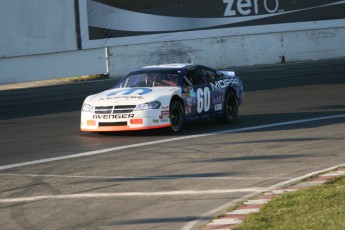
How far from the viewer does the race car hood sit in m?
16.3

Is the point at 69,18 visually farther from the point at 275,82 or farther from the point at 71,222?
the point at 71,222

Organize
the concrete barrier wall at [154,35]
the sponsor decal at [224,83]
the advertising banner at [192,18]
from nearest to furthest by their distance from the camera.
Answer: the sponsor decal at [224,83] → the concrete barrier wall at [154,35] → the advertising banner at [192,18]

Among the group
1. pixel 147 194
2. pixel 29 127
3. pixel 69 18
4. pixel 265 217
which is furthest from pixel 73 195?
pixel 69 18

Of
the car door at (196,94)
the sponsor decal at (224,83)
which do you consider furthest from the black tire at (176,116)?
the sponsor decal at (224,83)

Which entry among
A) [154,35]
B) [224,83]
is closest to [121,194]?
[224,83]

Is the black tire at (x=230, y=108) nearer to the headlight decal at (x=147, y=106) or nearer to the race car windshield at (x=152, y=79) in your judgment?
the race car windshield at (x=152, y=79)

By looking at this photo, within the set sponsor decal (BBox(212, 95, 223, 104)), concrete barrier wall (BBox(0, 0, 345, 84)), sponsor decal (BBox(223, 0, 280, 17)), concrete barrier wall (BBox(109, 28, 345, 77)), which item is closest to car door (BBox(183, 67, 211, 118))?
sponsor decal (BBox(212, 95, 223, 104))

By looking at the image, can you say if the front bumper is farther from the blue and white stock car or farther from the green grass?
the green grass

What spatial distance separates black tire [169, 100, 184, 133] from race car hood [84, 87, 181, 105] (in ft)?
0.67

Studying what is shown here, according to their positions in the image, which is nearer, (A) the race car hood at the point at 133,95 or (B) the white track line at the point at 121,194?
(B) the white track line at the point at 121,194

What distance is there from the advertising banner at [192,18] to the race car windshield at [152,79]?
1345cm

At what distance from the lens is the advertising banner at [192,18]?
1231 inches

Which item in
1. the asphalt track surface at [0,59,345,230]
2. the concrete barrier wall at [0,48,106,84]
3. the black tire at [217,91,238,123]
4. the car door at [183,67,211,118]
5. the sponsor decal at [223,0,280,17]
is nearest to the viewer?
the asphalt track surface at [0,59,345,230]

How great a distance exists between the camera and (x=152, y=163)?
13133 mm
